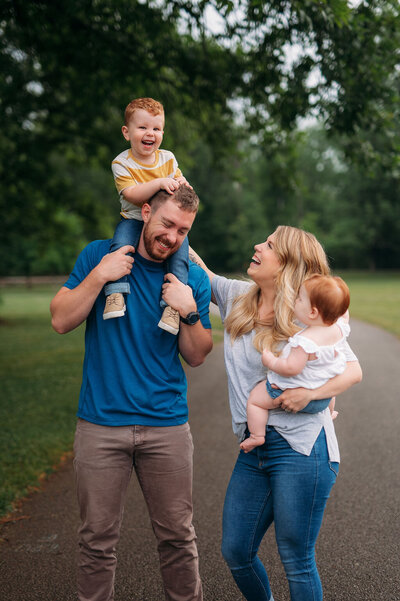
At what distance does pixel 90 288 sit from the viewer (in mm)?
2553

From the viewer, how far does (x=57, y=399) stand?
8.60 m

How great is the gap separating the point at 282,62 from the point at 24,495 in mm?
6042

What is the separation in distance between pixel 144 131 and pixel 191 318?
1.07m

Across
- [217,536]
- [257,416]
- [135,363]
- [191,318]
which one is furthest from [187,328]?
[217,536]

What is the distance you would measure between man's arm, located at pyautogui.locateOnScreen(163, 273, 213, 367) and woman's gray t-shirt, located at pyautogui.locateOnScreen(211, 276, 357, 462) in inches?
5.5

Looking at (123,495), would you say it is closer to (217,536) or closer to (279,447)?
(279,447)

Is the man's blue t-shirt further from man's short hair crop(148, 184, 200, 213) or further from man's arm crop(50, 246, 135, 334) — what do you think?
man's short hair crop(148, 184, 200, 213)

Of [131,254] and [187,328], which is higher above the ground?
[131,254]

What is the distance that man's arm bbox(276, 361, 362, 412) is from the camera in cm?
242

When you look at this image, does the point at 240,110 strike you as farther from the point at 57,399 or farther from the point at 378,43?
the point at 57,399

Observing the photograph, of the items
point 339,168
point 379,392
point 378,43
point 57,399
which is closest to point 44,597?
point 57,399

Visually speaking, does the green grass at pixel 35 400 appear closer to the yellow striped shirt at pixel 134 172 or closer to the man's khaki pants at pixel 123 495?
the man's khaki pants at pixel 123 495

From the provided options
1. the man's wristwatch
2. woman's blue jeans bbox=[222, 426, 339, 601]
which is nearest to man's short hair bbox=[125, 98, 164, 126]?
the man's wristwatch

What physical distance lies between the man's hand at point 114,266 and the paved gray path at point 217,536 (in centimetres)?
189
